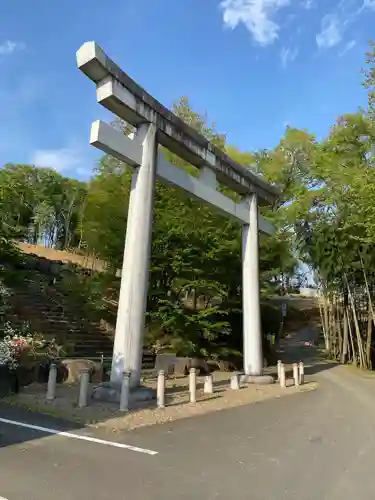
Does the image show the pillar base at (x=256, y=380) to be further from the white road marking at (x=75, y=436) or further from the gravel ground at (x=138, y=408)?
the white road marking at (x=75, y=436)

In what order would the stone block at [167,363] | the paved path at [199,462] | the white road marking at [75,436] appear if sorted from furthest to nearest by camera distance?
the stone block at [167,363] < the white road marking at [75,436] < the paved path at [199,462]

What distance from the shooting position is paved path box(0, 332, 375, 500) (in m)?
3.90

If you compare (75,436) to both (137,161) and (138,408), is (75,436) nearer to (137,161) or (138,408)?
(138,408)

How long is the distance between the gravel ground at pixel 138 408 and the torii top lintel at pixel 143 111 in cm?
594

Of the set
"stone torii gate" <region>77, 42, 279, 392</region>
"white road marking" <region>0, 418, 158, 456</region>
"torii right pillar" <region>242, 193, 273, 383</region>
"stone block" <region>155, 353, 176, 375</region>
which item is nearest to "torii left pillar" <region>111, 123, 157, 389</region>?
"stone torii gate" <region>77, 42, 279, 392</region>

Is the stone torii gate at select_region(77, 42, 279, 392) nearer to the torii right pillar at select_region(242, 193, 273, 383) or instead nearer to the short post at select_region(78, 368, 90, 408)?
the short post at select_region(78, 368, 90, 408)

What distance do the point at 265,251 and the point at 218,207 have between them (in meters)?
7.31

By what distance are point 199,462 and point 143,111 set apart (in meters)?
7.25

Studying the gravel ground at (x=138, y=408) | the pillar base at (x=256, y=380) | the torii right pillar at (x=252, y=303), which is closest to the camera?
the gravel ground at (x=138, y=408)

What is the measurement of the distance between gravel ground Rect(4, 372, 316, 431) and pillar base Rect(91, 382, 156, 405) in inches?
9.0

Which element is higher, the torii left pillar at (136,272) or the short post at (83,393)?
the torii left pillar at (136,272)

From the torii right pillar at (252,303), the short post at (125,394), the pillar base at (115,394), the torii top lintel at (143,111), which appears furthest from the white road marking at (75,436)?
the torii right pillar at (252,303)

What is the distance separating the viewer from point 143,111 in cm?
951

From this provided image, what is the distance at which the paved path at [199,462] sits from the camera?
3.90m
